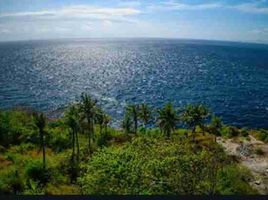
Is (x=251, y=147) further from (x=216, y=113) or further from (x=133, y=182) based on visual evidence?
(x=133, y=182)

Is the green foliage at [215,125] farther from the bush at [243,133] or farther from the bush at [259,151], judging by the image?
the bush at [259,151]

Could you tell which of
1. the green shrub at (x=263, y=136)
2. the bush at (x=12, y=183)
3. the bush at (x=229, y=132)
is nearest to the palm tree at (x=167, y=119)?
the bush at (x=229, y=132)

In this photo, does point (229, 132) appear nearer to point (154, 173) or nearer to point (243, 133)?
point (243, 133)

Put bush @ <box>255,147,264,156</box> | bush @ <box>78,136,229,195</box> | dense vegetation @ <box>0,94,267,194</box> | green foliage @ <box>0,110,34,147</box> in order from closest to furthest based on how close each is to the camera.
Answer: bush @ <box>78,136,229,195</box> → dense vegetation @ <box>0,94,267,194</box> → bush @ <box>255,147,264,156</box> → green foliage @ <box>0,110,34,147</box>

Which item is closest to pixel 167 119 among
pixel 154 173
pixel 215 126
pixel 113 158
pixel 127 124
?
pixel 127 124

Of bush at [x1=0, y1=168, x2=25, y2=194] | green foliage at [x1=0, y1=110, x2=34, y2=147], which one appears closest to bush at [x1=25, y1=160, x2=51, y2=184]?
bush at [x1=0, y1=168, x2=25, y2=194]

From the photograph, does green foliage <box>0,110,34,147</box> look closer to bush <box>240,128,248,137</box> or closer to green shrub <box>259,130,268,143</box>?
bush <box>240,128,248,137</box>

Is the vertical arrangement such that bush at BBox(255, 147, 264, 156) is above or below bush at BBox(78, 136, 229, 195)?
below

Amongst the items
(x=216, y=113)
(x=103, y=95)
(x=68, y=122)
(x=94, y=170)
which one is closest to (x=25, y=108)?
(x=103, y=95)
